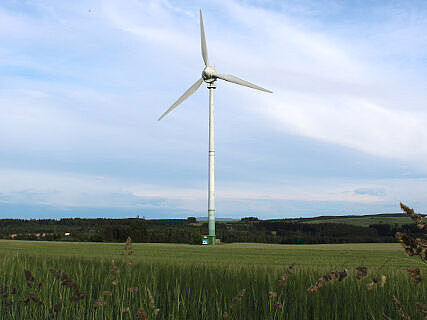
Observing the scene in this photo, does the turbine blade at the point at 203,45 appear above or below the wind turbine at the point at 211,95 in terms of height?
above

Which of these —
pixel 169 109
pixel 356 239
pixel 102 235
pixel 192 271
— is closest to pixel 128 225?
pixel 102 235

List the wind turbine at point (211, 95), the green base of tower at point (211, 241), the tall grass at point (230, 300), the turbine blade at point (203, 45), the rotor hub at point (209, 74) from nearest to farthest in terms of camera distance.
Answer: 1. the tall grass at point (230, 300)
2. the green base of tower at point (211, 241)
3. the wind turbine at point (211, 95)
4. the turbine blade at point (203, 45)
5. the rotor hub at point (209, 74)

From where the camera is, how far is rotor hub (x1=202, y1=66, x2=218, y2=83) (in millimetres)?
50719

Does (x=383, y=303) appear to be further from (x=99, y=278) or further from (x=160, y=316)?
(x=99, y=278)

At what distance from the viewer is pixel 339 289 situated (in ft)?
21.0

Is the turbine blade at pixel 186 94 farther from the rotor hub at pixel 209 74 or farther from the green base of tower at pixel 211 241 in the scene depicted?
the green base of tower at pixel 211 241

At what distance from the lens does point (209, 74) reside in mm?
50719

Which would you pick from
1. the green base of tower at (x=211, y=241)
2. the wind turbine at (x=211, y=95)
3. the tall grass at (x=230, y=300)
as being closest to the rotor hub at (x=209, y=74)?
the wind turbine at (x=211, y=95)

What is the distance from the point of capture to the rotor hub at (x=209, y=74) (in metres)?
50.7

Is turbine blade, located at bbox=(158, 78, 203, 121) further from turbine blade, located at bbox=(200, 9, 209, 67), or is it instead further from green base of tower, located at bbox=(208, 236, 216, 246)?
green base of tower, located at bbox=(208, 236, 216, 246)

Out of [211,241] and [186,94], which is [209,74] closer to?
[186,94]

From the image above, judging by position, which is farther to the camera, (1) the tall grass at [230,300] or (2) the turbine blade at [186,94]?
(2) the turbine blade at [186,94]

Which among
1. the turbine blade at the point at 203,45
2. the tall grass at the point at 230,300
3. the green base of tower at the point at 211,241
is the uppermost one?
the turbine blade at the point at 203,45

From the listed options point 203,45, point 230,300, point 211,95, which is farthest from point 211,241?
point 230,300
